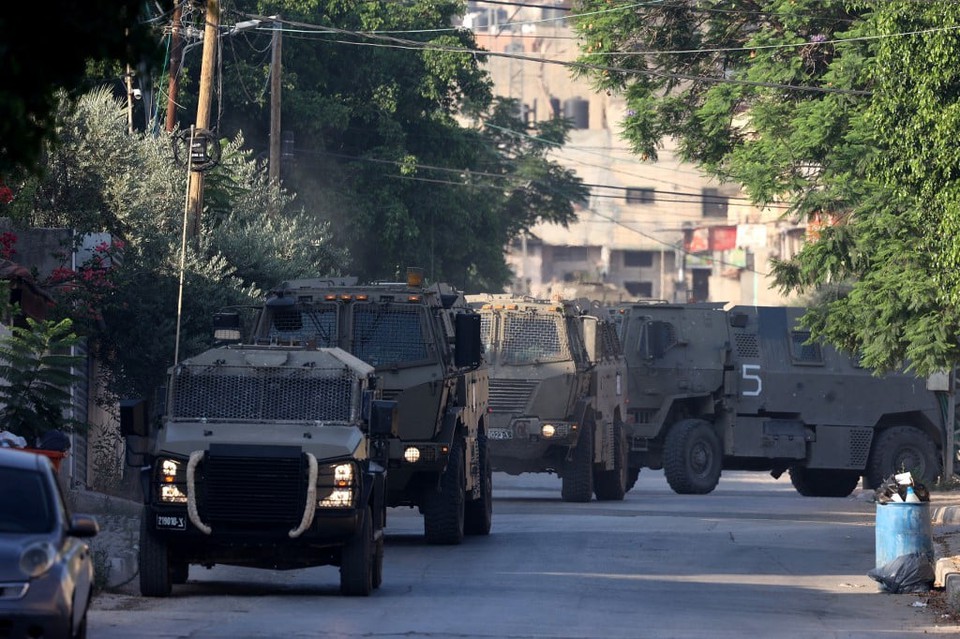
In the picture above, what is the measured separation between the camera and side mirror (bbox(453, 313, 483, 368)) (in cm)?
1797

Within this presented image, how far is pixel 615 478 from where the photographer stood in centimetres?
2720

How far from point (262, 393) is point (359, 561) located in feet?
5.69

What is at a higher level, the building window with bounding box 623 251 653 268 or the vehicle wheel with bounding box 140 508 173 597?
the building window with bounding box 623 251 653 268

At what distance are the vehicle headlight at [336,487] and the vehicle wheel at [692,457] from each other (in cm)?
1542

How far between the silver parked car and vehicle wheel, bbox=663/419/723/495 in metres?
19.1

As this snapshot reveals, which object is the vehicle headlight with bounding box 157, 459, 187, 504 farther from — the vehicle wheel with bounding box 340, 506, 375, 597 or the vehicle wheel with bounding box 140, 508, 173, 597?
the vehicle wheel with bounding box 340, 506, 375, 597

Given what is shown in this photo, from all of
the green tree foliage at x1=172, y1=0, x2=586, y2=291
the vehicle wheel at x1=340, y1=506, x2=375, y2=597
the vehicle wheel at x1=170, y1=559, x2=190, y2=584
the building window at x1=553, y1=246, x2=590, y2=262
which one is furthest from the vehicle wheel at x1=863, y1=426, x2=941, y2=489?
the building window at x1=553, y1=246, x2=590, y2=262

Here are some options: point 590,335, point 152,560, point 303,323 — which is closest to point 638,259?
point 590,335

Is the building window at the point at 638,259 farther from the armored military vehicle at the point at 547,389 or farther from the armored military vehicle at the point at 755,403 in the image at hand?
the armored military vehicle at the point at 547,389

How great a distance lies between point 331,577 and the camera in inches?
647

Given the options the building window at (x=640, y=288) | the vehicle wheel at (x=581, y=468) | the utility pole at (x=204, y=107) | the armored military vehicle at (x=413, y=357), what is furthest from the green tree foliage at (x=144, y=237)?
the building window at (x=640, y=288)

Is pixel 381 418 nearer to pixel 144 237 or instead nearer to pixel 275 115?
pixel 144 237

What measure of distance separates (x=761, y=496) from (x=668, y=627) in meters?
19.0

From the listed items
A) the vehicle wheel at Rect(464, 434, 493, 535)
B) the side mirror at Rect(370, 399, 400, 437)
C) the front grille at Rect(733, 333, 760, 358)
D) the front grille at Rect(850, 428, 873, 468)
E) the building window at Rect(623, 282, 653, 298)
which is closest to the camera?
the side mirror at Rect(370, 399, 400, 437)
